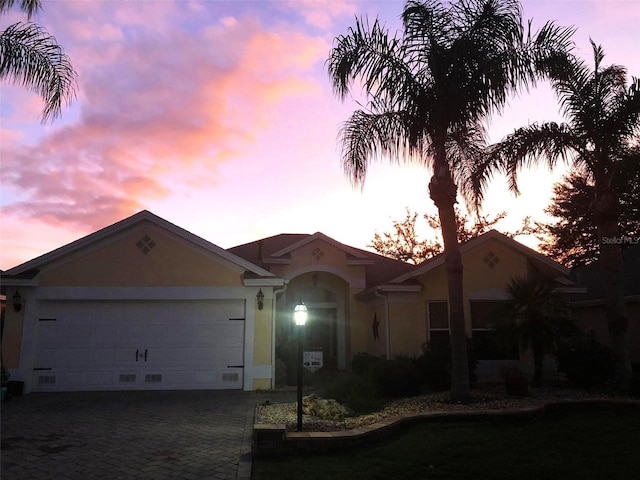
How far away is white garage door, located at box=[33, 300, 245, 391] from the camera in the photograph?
1270 cm

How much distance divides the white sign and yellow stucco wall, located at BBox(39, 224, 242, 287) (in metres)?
5.28

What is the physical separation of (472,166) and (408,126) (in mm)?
2380

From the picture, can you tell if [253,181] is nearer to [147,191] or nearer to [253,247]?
[147,191]

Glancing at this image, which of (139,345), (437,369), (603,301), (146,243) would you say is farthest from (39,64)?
(603,301)

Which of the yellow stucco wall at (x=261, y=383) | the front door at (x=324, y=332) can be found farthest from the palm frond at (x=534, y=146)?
the front door at (x=324, y=332)

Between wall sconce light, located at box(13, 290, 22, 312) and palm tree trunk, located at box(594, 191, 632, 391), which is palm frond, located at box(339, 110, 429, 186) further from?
wall sconce light, located at box(13, 290, 22, 312)

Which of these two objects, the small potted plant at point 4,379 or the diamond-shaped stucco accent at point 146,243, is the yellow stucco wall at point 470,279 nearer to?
the diamond-shaped stucco accent at point 146,243

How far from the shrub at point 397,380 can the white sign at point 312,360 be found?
6382mm

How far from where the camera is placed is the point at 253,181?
1384 centimetres

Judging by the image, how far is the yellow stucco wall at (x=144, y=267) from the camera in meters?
13.2

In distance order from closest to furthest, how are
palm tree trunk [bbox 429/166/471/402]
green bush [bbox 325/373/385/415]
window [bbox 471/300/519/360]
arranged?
palm tree trunk [bbox 429/166/471/402]
green bush [bbox 325/373/385/415]
window [bbox 471/300/519/360]

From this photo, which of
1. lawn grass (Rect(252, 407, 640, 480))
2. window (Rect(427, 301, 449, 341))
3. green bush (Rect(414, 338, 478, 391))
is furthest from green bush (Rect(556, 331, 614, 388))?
window (Rect(427, 301, 449, 341))

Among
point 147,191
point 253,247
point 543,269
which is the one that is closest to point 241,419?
point 147,191

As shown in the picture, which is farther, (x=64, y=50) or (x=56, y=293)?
(x=56, y=293)
